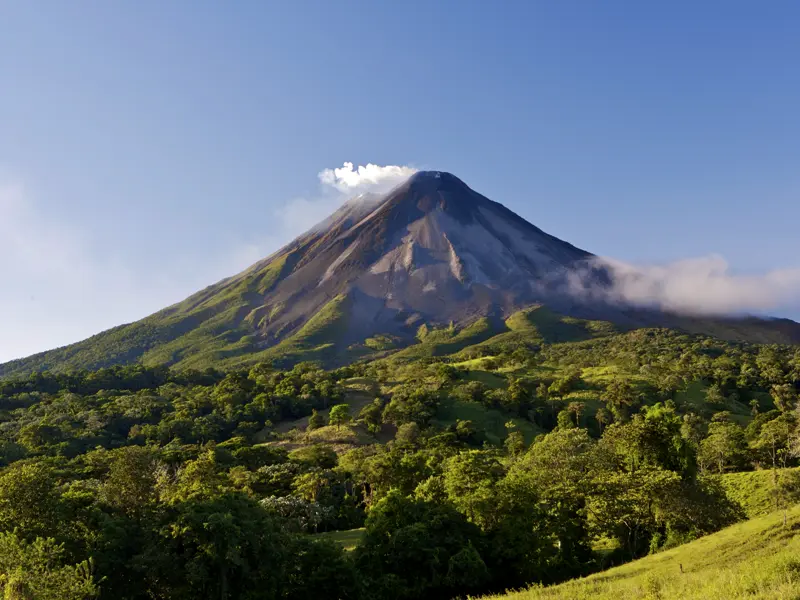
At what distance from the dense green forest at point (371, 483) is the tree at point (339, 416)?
40cm

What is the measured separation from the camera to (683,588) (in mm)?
12898

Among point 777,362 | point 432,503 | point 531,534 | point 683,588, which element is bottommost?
point 777,362

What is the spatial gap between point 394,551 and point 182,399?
74411 mm

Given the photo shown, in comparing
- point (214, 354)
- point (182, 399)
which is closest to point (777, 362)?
point (182, 399)

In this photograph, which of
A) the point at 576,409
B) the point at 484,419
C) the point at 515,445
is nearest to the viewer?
the point at 515,445

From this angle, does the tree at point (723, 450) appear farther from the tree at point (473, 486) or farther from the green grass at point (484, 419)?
the tree at point (473, 486)

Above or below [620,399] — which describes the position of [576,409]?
below

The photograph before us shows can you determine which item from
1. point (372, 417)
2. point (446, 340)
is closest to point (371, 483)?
point (372, 417)

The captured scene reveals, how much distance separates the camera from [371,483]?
43.3 metres

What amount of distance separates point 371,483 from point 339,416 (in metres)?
29.9

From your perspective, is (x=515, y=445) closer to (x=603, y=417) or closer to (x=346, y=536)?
(x=603, y=417)

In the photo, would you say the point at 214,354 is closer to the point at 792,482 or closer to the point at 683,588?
the point at 792,482

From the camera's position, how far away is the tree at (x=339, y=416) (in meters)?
72.1

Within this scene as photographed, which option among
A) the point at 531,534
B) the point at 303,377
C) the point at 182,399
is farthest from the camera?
the point at 303,377
